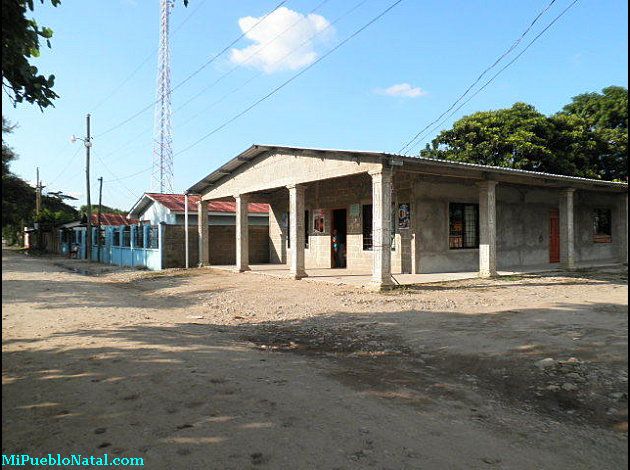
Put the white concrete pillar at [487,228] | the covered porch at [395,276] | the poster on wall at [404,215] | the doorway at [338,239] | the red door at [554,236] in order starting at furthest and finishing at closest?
the red door at [554,236], the doorway at [338,239], the poster on wall at [404,215], the white concrete pillar at [487,228], the covered porch at [395,276]

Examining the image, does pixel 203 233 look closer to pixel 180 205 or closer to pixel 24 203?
pixel 180 205

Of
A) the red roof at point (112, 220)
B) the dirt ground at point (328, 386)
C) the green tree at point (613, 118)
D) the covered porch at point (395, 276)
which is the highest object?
the red roof at point (112, 220)

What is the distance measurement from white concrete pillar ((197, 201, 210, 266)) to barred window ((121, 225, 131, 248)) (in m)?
5.23

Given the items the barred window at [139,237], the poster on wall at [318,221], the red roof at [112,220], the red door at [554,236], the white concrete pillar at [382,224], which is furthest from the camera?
the red roof at [112,220]

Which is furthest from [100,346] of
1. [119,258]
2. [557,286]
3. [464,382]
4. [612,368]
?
[119,258]

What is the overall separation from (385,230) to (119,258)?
17.9 metres

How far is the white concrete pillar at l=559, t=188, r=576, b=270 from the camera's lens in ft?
52.4

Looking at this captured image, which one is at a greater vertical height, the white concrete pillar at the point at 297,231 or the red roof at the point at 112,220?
the red roof at the point at 112,220

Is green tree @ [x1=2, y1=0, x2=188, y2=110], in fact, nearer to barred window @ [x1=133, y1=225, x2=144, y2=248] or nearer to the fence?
the fence

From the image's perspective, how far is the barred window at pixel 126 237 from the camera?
23864 mm

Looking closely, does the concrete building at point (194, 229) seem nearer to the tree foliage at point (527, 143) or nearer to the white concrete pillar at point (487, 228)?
the white concrete pillar at point (487, 228)

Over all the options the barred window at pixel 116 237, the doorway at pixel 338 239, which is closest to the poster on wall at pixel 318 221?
the doorway at pixel 338 239

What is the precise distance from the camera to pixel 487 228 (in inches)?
528

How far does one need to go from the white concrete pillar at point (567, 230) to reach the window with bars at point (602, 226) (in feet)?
17.6
